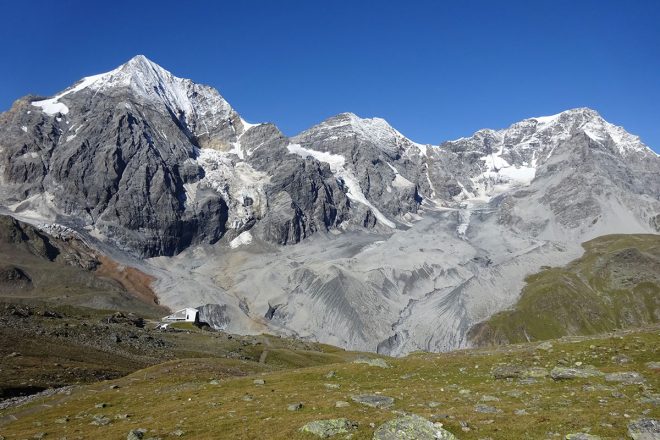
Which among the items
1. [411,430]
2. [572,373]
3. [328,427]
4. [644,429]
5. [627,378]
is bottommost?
[328,427]

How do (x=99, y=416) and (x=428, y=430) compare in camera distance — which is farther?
(x=99, y=416)

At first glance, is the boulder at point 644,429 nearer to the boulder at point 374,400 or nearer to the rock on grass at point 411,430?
the rock on grass at point 411,430

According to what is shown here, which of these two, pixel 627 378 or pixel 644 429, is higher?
pixel 627 378

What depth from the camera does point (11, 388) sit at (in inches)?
2500

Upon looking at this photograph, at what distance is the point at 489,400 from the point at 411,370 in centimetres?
1713

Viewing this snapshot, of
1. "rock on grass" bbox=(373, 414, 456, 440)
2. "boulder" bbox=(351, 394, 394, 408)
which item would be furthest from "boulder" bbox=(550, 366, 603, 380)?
"rock on grass" bbox=(373, 414, 456, 440)

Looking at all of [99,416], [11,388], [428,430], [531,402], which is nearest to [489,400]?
[531,402]

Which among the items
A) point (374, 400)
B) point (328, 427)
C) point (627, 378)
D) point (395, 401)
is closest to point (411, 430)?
point (328, 427)

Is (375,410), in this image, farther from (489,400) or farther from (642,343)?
(642,343)

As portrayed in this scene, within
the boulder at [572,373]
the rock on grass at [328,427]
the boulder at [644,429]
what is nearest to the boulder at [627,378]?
the boulder at [572,373]

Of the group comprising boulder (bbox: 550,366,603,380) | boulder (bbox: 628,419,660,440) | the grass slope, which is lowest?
the grass slope

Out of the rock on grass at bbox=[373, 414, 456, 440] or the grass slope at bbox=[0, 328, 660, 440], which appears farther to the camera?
the grass slope at bbox=[0, 328, 660, 440]

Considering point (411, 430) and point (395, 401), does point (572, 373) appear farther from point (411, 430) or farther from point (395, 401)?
point (411, 430)

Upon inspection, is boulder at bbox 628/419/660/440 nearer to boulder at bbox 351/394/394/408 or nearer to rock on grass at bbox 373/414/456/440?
rock on grass at bbox 373/414/456/440
